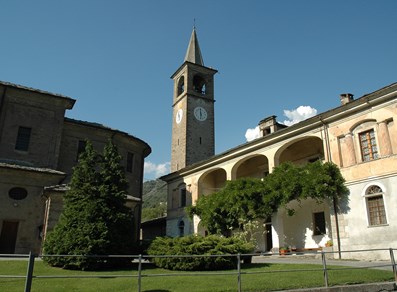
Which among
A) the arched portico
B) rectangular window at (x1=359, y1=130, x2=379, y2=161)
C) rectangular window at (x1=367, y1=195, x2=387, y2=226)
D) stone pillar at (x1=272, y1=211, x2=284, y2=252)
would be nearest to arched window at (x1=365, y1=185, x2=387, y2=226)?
rectangular window at (x1=367, y1=195, x2=387, y2=226)

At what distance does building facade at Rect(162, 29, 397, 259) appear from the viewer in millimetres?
16391

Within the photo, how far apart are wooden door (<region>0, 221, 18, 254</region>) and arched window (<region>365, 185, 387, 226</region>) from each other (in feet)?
63.4

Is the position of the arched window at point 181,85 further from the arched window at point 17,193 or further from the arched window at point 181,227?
the arched window at point 17,193

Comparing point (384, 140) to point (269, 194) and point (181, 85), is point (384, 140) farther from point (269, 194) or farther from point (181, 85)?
point (181, 85)

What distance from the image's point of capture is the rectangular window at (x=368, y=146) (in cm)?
1738

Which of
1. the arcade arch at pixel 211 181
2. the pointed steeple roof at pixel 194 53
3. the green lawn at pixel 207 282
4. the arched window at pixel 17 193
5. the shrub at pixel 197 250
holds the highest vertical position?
the pointed steeple roof at pixel 194 53

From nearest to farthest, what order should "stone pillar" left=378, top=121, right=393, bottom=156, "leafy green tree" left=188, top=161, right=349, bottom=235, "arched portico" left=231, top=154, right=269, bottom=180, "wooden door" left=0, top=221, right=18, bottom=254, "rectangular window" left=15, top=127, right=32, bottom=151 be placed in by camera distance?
"stone pillar" left=378, top=121, right=393, bottom=156 → "leafy green tree" left=188, top=161, right=349, bottom=235 → "wooden door" left=0, top=221, right=18, bottom=254 → "rectangular window" left=15, top=127, right=32, bottom=151 → "arched portico" left=231, top=154, right=269, bottom=180

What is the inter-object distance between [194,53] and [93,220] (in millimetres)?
34904

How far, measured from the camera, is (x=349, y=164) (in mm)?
18156

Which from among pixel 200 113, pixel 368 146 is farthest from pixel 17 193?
pixel 200 113

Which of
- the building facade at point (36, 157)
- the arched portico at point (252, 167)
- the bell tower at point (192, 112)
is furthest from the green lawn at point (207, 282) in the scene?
the bell tower at point (192, 112)

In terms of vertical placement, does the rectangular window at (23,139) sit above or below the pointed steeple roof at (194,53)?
below

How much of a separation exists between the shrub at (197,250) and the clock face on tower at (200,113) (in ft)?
88.8

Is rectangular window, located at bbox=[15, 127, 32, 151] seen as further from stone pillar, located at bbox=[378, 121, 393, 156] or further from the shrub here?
stone pillar, located at bbox=[378, 121, 393, 156]
